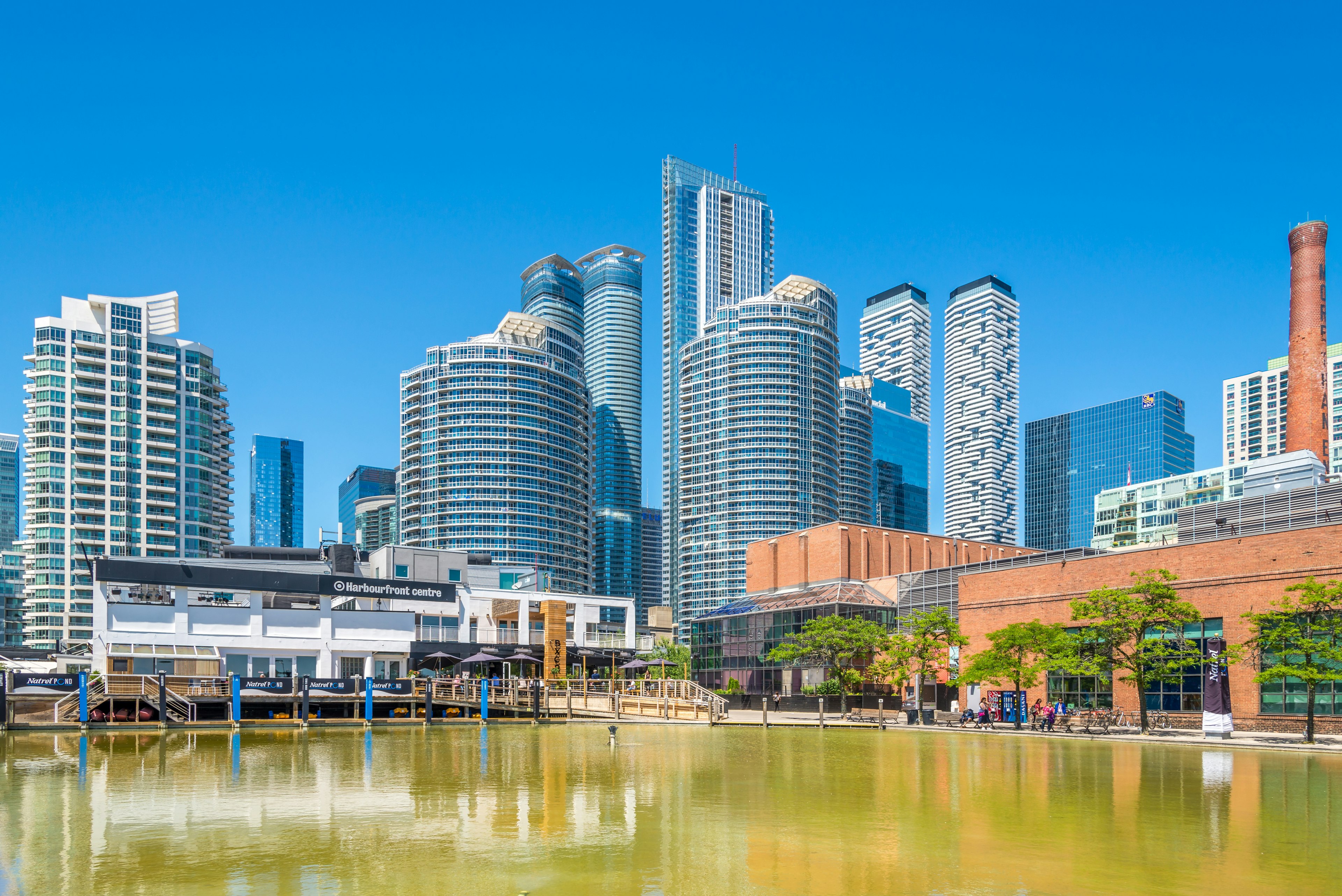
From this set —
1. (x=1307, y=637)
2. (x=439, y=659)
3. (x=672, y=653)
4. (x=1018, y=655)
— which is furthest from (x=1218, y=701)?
(x=672, y=653)

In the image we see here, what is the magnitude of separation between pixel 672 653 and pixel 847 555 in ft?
217

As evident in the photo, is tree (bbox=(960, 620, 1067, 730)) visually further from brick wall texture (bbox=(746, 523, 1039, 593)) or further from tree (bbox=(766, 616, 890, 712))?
brick wall texture (bbox=(746, 523, 1039, 593))

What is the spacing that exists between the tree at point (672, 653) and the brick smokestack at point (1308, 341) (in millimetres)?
72160

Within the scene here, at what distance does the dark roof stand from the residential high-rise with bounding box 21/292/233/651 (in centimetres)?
11352

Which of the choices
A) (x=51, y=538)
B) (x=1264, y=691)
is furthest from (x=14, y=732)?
(x=51, y=538)

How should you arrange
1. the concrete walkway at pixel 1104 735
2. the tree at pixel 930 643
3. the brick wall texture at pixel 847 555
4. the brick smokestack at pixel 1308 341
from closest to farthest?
the concrete walkway at pixel 1104 735 < the tree at pixel 930 643 < the brick wall texture at pixel 847 555 < the brick smokestack at pixel 1308 341

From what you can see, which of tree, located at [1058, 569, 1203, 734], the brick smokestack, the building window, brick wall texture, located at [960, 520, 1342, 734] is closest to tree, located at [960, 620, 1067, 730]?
tree, located at [1058, 569, 1203, 734]

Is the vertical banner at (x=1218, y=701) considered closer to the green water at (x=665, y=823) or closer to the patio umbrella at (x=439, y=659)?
the green water at (x=665, y=823)

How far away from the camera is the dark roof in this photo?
81.7m

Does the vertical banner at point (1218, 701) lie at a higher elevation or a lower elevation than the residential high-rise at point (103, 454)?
lower

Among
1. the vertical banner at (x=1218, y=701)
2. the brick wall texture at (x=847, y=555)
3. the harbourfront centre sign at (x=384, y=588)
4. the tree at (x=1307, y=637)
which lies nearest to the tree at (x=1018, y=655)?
the vertical banner at (x=1218, y=701)

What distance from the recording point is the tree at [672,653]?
13712 cm

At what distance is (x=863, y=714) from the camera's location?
218 ft

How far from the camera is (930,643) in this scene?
65.8m
